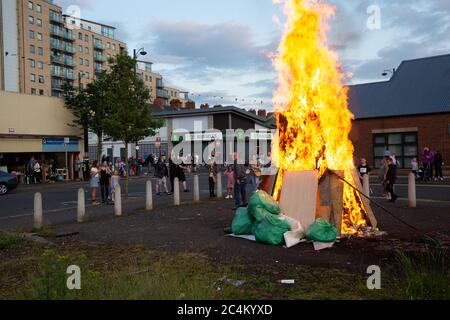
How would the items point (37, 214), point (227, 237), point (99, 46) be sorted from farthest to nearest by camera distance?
point (99, 46), point (37, 214), point (227, 237)

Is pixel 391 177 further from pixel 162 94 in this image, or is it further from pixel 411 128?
pixel 162 94

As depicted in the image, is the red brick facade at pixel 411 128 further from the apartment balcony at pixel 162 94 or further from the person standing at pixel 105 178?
the apartment balcony at pixel 162 94

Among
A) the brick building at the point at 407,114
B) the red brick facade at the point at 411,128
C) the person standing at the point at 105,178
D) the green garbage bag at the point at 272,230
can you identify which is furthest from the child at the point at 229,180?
the brick building at the point at 407,114


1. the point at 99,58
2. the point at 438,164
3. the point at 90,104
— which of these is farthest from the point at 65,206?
the point at 99,58

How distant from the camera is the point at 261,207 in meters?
8.39

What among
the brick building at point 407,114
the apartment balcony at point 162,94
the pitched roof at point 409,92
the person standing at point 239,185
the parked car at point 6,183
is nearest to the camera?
the person standing at point 239,185

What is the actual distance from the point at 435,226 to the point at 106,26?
348ft

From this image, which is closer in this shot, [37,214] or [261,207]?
[261,207]

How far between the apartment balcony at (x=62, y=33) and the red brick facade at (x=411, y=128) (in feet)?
244

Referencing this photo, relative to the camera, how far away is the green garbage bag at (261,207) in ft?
27.3

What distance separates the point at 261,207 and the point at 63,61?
89.4 meters

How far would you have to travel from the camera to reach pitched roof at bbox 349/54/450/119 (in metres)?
27.4
